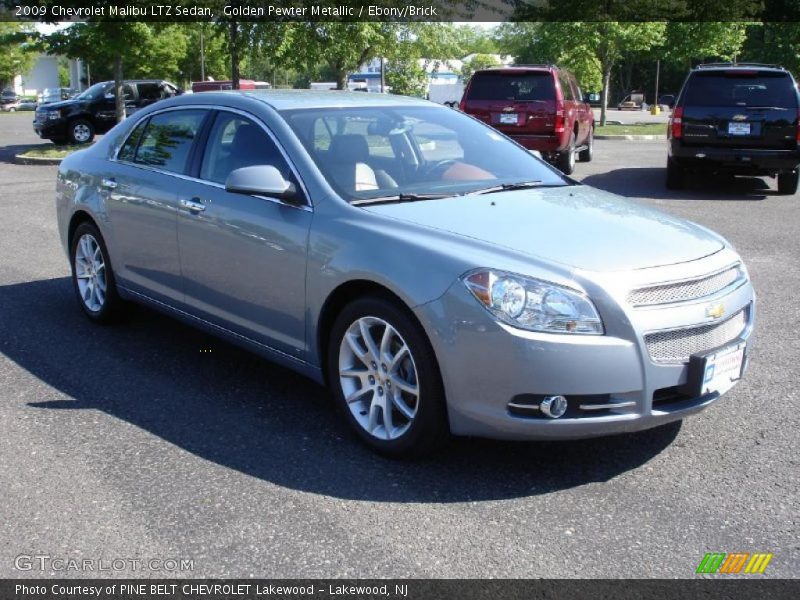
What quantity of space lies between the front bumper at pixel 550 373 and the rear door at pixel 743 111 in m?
10.3

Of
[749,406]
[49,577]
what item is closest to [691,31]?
[749,406]

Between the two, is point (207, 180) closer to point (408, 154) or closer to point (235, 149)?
point (235, 149)

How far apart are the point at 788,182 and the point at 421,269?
11882 mm

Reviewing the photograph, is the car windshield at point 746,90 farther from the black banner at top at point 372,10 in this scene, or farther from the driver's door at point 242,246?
the black banner at top at point 372,10

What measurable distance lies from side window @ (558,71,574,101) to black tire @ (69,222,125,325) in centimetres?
1104

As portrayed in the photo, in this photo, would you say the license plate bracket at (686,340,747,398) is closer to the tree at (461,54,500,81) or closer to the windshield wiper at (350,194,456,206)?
the windshield wiper at (350,194,456,206)

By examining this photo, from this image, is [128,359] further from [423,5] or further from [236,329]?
[423,5]

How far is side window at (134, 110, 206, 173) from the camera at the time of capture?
5.62 meters

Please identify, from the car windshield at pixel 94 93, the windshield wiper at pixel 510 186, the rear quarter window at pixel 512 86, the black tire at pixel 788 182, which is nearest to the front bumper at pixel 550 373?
the windshield wiper at pixel 510 186

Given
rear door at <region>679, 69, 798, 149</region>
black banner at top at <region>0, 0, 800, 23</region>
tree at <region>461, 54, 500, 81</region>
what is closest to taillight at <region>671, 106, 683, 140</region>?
rear door at <region>679, 69, 798, 149</region>

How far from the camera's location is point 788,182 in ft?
46.6

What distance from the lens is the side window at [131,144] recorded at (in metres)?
6.21

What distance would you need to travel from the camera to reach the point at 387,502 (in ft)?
12.6

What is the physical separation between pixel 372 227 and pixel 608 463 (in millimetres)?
1526
